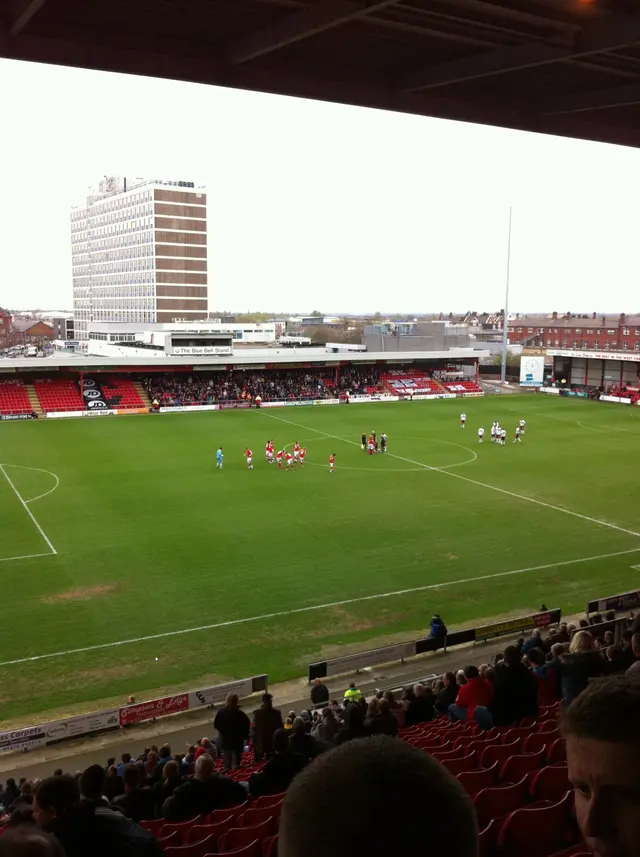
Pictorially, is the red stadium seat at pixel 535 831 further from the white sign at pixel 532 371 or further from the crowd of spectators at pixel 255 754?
the white sign at pixel 532 371

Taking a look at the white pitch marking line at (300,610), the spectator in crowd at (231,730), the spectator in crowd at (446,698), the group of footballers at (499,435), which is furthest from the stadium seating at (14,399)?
the spectator in crowd at (446,698)

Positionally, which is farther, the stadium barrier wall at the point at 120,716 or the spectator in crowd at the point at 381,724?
the stadium barrier wall at the point at 120,716

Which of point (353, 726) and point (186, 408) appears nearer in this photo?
point (353, 726)

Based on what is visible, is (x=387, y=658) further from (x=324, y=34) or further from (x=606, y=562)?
(x=324, y=34)

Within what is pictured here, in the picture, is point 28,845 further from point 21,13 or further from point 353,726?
point 21,13

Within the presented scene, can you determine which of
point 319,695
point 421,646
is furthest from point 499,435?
point 319,695

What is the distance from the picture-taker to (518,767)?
22.4 feet

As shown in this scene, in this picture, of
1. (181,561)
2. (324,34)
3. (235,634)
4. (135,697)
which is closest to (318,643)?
(235,634)

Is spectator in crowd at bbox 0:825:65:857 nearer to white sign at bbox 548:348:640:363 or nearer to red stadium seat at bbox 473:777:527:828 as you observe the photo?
red stadium seat at bbox 473:777:527:828

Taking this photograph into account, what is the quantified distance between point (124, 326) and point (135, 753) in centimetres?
11273

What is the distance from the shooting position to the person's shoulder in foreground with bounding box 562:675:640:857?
5.94 feet

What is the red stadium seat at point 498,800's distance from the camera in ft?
19.1

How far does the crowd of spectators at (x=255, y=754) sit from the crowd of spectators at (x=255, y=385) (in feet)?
174

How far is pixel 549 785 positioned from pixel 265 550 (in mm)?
19830
